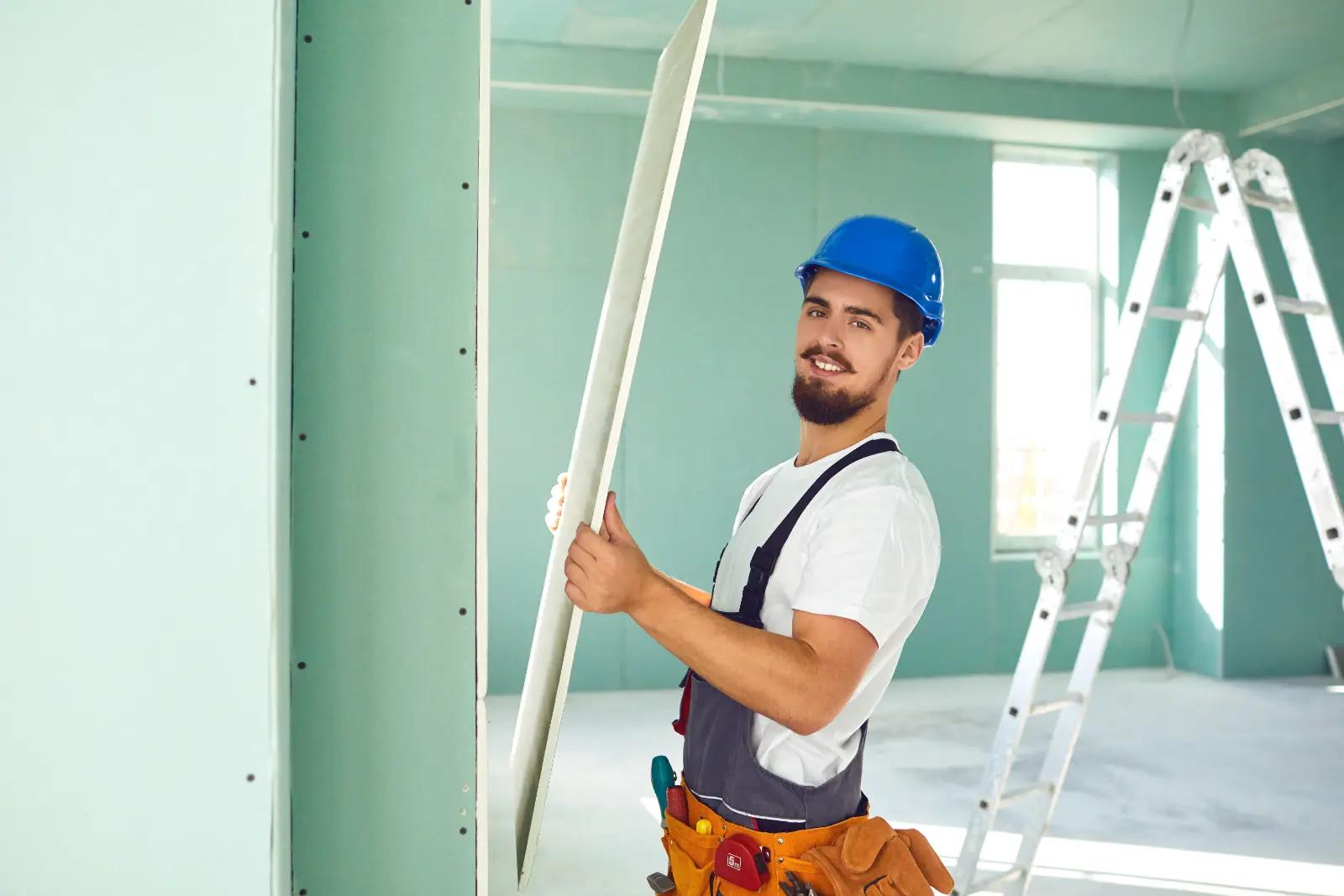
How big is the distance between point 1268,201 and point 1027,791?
1.67m

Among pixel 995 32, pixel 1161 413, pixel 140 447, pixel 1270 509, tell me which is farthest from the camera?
pixel 1270 509

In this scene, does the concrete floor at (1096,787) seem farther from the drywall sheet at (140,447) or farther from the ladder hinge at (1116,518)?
the drywall sheet at (140,447)

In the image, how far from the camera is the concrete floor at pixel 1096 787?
10.6 feet

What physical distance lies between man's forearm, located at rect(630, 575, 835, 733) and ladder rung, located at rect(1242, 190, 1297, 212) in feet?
7.00

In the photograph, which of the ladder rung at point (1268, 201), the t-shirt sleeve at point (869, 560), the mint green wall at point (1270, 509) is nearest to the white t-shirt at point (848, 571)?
the t-shirt sleeve at point (869, 560)

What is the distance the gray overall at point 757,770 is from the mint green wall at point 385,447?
404mm

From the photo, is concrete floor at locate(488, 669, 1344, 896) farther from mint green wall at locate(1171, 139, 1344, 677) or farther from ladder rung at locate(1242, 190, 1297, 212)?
ladder rung at locate(1242, 190, 1297, 212)

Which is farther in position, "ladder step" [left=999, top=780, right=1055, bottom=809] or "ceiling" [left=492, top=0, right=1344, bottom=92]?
"ceiling" [left=492, top=0, right=1344, bottom=92]

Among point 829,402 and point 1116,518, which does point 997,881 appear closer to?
point 1116,518

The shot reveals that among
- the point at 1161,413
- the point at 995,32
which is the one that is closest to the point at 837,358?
the point at 1161,413

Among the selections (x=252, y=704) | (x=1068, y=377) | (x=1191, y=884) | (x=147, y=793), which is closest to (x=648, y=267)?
(x=252, y=704)

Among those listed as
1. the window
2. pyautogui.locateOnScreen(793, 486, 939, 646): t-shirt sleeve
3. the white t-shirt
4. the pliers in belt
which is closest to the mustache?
the white t-shirt

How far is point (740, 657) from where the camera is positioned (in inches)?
47.8

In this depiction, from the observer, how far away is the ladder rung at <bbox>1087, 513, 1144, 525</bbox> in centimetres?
273
